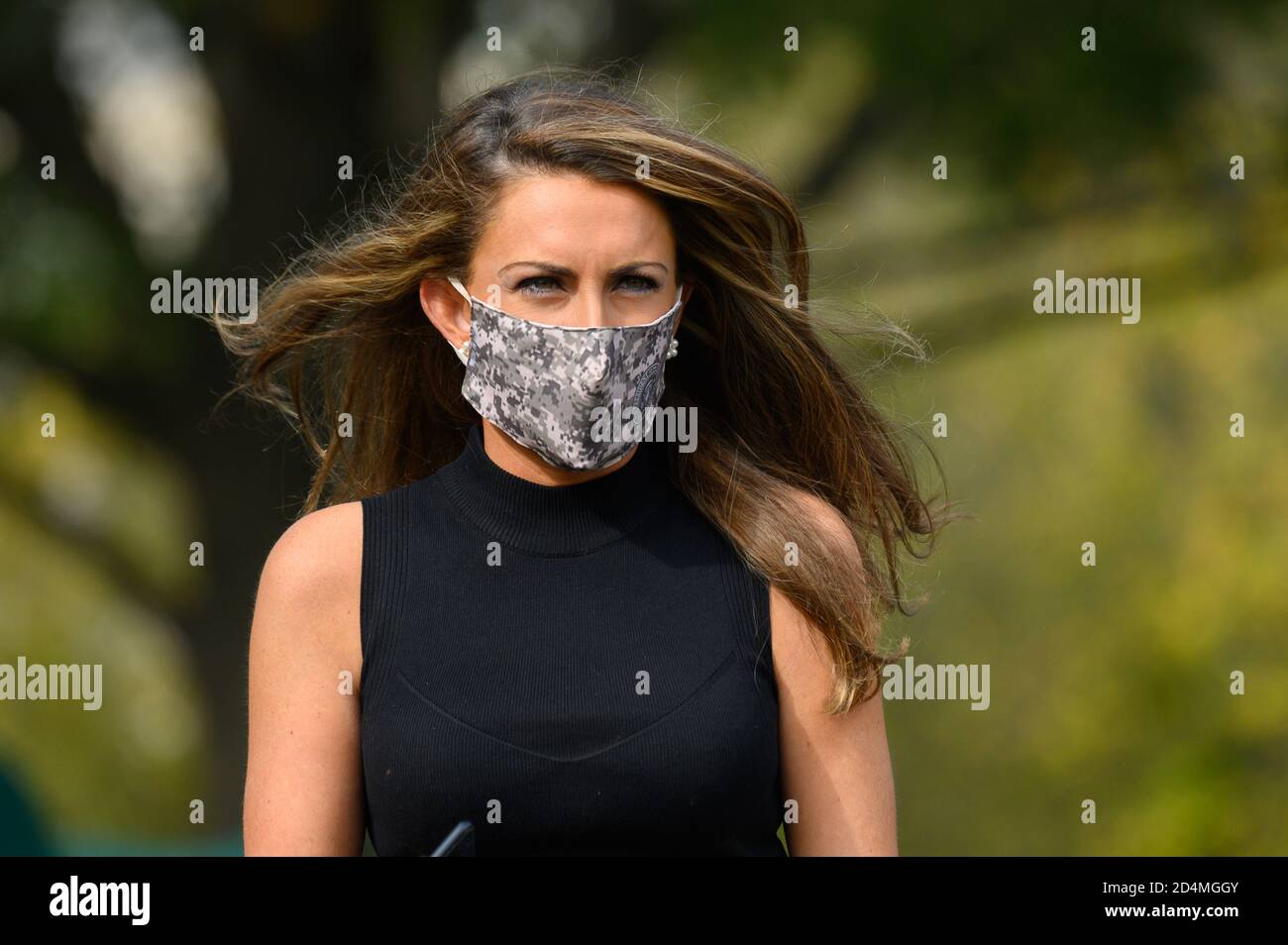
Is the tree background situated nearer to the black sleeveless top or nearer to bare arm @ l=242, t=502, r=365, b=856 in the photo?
bare arm @ l=242, t=502, r=365, b=856

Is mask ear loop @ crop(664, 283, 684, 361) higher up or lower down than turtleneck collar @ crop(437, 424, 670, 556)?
higher up

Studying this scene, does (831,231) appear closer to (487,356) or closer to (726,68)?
(726,68)

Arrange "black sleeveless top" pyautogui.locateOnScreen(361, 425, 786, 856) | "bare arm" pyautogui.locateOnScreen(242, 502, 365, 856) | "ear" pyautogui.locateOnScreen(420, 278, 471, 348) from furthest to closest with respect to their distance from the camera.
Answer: "ear" pyautogui.locateOnScreen(420, 278, 471, 348)
"bare arm" pyautogui.locateOnScreen(242, 502, 365, 856)
"black sleeveless top" pyautogui.locateOnScreen(361, 425, 786, 856)

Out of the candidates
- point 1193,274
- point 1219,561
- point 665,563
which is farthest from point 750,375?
point 1219,561

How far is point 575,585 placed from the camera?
3.21 m

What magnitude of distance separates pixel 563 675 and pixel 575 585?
0.61ft

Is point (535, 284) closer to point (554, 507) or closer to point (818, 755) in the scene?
point (554, 507)

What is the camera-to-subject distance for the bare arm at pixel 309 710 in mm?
3150

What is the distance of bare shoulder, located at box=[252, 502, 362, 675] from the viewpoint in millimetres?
3166

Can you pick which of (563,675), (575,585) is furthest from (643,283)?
(563,675)

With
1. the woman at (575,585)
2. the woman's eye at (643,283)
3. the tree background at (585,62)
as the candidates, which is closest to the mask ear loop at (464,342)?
the woman at (575,585)

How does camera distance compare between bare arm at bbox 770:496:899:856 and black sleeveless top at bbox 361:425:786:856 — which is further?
bare arm at bbox 770:496:899:856

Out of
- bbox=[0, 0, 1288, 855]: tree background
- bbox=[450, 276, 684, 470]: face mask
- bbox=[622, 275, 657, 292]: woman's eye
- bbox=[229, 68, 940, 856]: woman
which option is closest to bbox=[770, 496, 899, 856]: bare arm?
bbox=[229, 68, 940, 856]: woman

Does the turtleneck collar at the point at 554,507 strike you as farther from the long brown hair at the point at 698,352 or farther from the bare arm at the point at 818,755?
the bare arm at the point at 818,755
